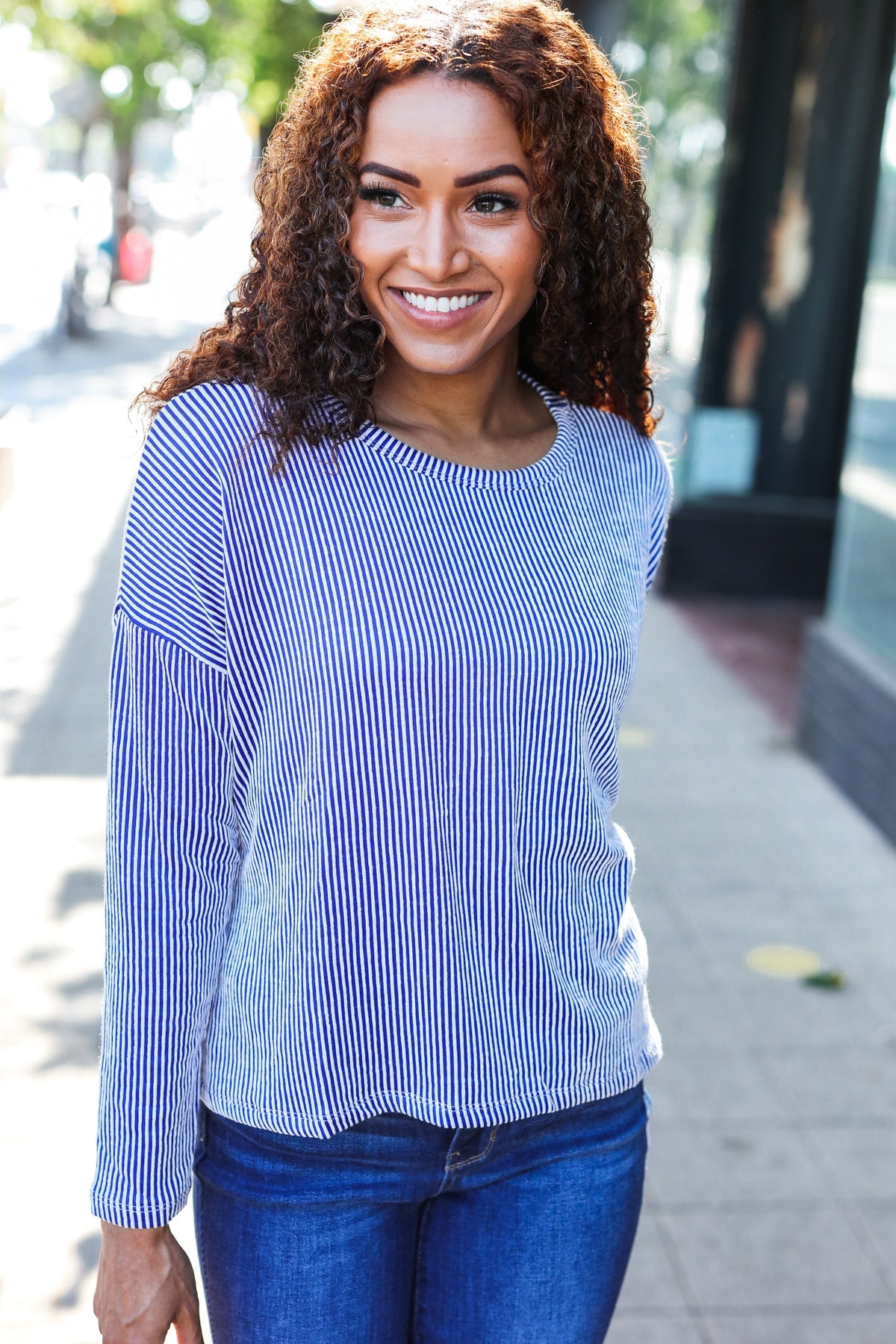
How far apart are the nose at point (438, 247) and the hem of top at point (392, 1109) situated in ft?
2.83

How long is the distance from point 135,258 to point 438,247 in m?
26.7

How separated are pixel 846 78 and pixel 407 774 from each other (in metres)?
8.06

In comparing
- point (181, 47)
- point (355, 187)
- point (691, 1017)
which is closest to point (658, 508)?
point (355, 187)

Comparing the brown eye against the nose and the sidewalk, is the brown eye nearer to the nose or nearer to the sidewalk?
the nose

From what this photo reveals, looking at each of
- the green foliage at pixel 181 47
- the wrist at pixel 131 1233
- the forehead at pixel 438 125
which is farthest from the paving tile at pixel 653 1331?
the green foliage at pixel 181 47

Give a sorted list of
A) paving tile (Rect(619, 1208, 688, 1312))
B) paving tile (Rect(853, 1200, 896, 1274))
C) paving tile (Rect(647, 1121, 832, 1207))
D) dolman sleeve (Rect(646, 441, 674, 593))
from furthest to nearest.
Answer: paving tile (Rect(647, 1121, 832, 1207)) → paving tile (Rect(853, 1200, 896, 1274)) → paving tile (Rect(619, 1208, 688, 1312)) → dolman sleeve (Rect(646, 441, 674, 593))

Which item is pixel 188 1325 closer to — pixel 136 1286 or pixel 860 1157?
pixel 136 1286

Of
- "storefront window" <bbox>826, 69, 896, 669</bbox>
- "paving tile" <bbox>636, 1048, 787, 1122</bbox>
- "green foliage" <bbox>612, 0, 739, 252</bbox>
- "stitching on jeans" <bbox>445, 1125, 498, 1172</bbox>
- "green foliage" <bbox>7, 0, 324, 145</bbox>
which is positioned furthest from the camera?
"green foliage" <bbox>7, 0, 324, 145</bbox>

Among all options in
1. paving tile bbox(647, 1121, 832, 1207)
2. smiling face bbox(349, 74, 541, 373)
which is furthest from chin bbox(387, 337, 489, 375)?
paving tile bbox(647, 1121, 832, 1207)

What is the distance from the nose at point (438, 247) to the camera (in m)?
1.72

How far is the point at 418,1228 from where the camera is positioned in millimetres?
1733

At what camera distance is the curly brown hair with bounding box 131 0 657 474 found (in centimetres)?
170

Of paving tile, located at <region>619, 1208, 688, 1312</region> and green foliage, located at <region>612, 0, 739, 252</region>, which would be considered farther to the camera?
green foliage, located at <region>612, 0, 739, 252</region>

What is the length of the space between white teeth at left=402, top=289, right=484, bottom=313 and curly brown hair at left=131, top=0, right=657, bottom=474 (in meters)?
0.05
